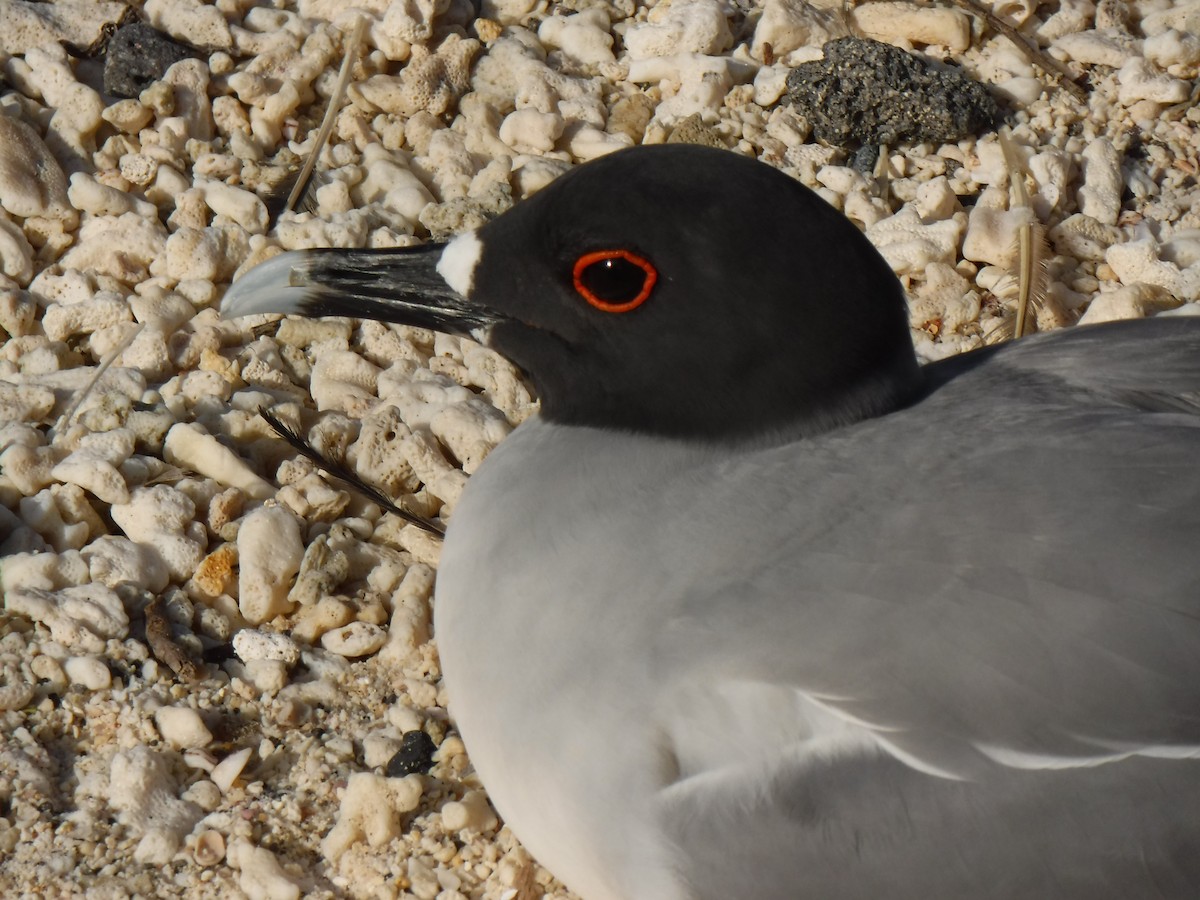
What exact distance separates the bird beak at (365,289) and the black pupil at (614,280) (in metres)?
0.31

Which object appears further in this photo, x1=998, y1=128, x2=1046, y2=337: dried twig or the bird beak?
x1=998, y1=128, x2=1046, y2=337: dried twig

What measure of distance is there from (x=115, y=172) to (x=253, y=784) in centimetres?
195

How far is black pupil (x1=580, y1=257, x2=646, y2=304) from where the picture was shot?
2.64m

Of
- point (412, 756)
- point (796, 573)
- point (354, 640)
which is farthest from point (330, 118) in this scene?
point (796, 573)

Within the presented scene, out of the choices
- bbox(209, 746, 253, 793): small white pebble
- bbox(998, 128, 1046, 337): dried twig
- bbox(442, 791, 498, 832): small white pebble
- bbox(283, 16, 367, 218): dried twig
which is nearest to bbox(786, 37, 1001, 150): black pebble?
bbox(998, 128, 1046, 337): dried twig

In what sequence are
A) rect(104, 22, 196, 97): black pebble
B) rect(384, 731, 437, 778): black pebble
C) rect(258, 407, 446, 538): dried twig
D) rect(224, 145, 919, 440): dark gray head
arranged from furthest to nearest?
1. rect(104, 22, 196, 97): black pebble
2. rect(258, 407, 446, 538): dried twig
3. rect(384, 731, 437, 778): black pebble
4. rect(224, 145, 919, 440): dark gray head

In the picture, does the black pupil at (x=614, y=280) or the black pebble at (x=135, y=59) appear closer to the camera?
the black pupil at (x=614, y=280)

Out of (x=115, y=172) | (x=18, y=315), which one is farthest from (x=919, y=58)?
(x=18, y=315)

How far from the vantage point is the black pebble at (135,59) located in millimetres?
4375

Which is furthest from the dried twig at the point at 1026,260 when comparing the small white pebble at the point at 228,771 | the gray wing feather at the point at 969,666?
the small white pebble at the point at 228,771

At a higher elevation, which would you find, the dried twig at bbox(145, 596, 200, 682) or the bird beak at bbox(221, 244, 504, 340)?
the bird beak at bbox(221, 244, 504, 340)

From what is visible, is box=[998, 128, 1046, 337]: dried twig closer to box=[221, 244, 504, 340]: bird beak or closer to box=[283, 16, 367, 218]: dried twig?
box=[221, 244, 504, 340]: bird beak

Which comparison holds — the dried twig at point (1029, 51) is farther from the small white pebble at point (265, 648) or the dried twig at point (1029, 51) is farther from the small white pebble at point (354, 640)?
the small white pebble at point (265, 648)

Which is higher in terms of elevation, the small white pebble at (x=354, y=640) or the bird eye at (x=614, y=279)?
the bird eye at (x=614, y=279)
